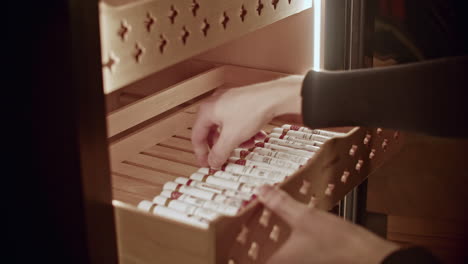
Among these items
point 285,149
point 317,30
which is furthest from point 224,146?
point 317,30

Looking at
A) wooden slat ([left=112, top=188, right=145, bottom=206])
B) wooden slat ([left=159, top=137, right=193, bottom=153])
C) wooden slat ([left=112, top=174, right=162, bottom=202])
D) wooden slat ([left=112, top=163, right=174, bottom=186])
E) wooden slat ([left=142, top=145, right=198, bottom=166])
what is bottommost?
wooden slat ([left=112, top=188, right=145, bottom=206])

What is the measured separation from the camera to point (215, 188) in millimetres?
1104

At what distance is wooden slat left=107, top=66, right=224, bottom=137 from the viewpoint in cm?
133

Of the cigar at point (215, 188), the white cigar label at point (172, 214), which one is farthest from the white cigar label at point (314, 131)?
the white cigar label at point (172, 214)

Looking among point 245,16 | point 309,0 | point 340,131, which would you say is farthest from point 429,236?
point 245,16

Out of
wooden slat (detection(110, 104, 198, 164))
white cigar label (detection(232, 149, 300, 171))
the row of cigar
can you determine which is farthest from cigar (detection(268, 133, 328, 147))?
wooden slat (detection(110, 104, 198, 164))

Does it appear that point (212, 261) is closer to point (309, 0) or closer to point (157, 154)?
point (157, 154)

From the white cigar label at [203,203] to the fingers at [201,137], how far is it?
119mm

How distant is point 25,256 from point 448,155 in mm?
1062

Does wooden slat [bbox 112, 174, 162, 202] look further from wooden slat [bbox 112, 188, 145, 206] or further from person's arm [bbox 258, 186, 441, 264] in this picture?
person's arm [bbox 258, 186, 441, 264]

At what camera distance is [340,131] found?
4.68 feet

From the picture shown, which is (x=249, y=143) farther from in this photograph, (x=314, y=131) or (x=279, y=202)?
(x=279, y=202)

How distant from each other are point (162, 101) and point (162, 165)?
0.54 feet

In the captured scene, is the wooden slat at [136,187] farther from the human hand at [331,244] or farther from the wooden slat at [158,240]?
the human hand at [331,244]
